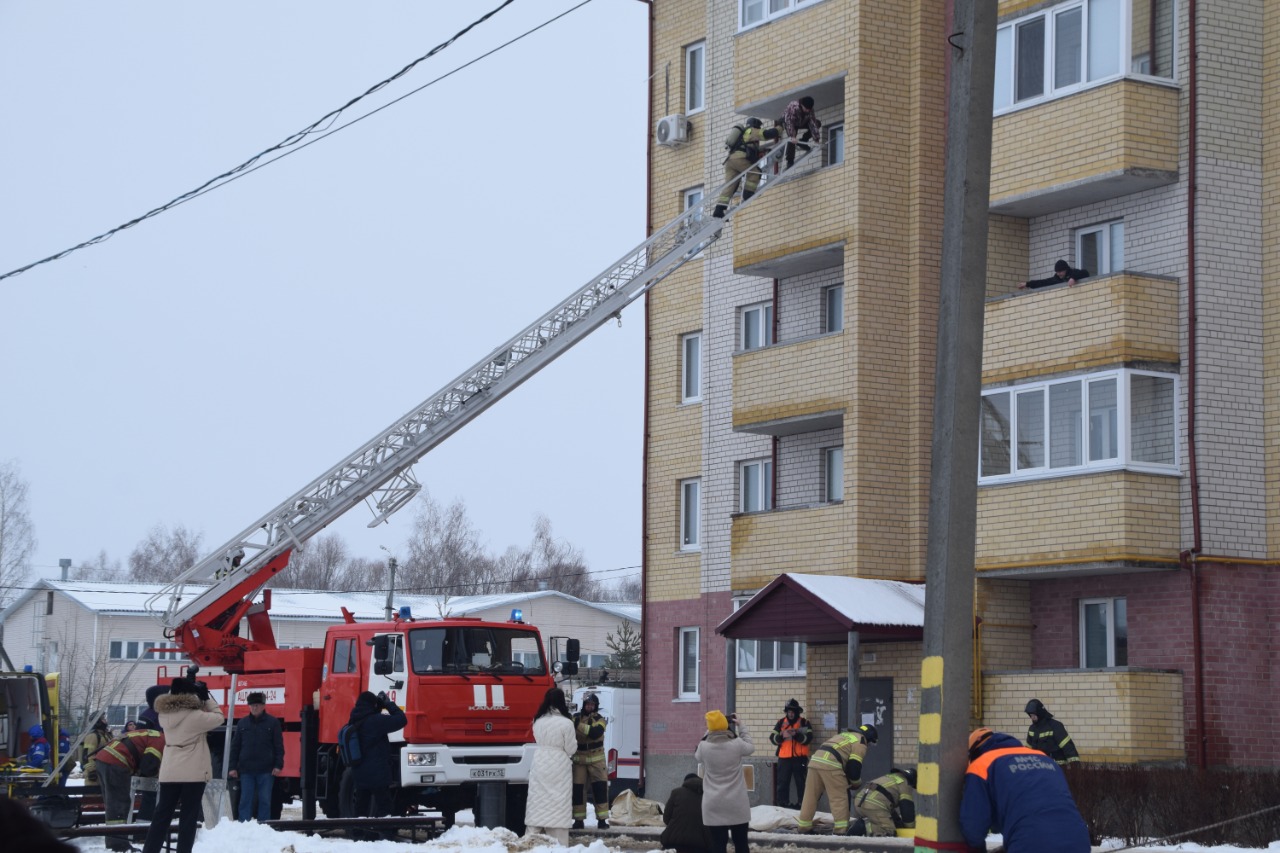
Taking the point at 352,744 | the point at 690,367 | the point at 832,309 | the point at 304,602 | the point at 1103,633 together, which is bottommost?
the point at 352,744

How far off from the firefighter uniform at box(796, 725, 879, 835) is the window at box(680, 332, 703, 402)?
11.2m

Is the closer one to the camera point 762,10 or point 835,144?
point 835,144

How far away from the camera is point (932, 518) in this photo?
8.02 metres

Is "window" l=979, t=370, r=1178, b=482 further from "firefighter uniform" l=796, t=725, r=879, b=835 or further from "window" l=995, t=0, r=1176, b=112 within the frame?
"firefighter uniform" l=796, t=725, r=879, b=835

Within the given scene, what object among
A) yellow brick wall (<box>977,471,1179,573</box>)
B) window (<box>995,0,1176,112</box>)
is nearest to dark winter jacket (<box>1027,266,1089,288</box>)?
window (<box>995,0,1176,112</box>)

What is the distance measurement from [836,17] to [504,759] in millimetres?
11377

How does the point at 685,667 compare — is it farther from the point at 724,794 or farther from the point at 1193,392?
the point at 724,794

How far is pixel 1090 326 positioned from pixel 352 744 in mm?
9570

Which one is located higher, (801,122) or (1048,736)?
(801,122)

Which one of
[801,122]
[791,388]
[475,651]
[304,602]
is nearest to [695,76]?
[801,122]

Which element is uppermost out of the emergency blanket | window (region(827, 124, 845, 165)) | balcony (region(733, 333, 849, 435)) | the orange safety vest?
window (region(827, 124, 845, 165))

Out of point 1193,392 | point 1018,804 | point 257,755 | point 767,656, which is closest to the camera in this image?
point 1018,804

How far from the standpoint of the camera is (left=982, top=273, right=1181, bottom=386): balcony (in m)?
19.4

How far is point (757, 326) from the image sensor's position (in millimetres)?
26359
